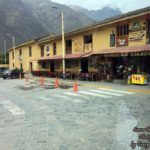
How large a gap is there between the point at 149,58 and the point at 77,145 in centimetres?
1224

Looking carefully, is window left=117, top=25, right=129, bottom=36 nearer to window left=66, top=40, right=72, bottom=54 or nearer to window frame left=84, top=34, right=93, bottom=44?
window frame left=84, top=34, right=93, bottom=44

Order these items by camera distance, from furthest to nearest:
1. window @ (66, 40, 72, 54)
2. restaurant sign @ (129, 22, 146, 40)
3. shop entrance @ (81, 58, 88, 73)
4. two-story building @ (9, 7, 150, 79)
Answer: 1. window @ (66, 40, 72, 54)
2. shop entrance @ (81, 58, 88, 73)
3. restaurant sign @ (129, 22, 146, 40)
4. two-story building @ (9, 7, 150, 79)

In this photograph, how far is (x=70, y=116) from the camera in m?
5.50

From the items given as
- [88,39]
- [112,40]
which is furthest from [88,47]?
[112,40]

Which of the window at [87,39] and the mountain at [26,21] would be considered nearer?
the window at [87,39]

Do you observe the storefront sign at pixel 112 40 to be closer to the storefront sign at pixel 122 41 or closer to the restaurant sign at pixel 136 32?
the storefront sign at pixel 122 41

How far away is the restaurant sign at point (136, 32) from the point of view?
13546mm

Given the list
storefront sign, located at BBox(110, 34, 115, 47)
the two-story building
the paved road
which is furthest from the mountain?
the paved road

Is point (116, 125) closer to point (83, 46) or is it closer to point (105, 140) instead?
point (105, 140)

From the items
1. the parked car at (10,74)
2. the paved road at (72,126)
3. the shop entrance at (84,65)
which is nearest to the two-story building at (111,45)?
the shop entrance at (84,65)

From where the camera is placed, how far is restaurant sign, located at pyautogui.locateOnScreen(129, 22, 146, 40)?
13546 millimetres

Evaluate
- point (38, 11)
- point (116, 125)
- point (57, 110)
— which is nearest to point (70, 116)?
point (57, 110)

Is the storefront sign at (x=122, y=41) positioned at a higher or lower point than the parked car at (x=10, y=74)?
higher

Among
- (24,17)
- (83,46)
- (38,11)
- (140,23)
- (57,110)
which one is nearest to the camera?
(57,110)
